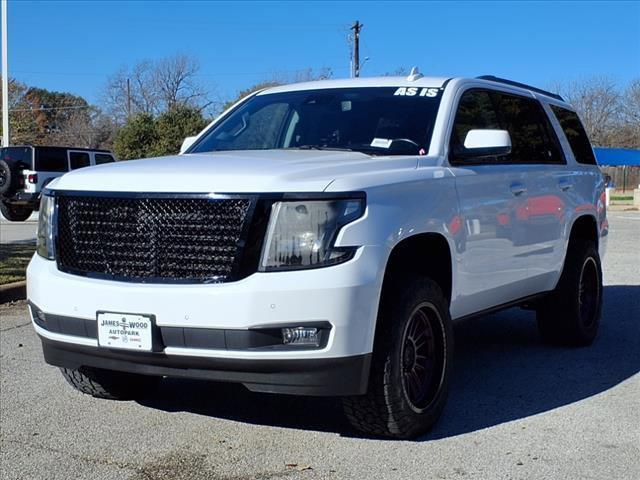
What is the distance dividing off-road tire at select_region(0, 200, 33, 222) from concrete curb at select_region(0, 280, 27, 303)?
1345 centimetres

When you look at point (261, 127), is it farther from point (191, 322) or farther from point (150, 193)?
point (191, 322)

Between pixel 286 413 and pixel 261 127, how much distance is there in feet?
6.50

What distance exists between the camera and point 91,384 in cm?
489

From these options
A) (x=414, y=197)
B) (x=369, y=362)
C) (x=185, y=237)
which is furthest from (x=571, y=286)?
(x=185, y=237)

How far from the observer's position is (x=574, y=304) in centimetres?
648

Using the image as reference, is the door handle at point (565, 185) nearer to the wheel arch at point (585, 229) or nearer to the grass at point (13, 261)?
the wheel arch at point (585, 229)

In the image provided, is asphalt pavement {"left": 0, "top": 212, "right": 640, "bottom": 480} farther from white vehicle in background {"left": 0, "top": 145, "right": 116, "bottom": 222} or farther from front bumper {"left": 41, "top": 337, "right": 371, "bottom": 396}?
white vehicle in background {"left": 0, "top": 145, "right": 116, "bottom": 222}

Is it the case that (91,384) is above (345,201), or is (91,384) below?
below

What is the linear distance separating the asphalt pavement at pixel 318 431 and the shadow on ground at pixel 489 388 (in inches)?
0.5

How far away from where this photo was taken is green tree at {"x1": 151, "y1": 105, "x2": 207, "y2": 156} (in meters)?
36.9

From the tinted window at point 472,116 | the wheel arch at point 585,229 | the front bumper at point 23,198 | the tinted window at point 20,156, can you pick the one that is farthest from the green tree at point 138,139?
the tinted window at point 472,116

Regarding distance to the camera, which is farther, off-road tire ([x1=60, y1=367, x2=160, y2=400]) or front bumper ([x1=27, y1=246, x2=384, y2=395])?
off-road tire ([x1=60, y1=367, x2=160, y2=400])

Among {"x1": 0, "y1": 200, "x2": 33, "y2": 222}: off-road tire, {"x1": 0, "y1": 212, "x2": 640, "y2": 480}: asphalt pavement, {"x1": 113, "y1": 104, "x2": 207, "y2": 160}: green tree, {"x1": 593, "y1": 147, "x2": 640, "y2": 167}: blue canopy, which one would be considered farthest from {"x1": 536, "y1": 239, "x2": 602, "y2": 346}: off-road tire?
{"x1": 593, "y1": 147, "x2": 640, "y2": 167}: blue canopy

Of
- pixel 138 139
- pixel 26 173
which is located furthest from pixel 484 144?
pixel 138 139
